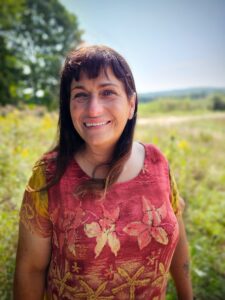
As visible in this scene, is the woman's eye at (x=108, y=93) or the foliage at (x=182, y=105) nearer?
the woman's eye at (x=108, y=93)

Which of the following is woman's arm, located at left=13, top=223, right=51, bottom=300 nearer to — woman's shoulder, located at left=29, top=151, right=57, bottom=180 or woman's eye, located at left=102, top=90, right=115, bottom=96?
woman's shoulder, located at left=29, top=151, right=57, bottom=180

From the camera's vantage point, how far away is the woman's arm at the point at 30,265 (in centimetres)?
115

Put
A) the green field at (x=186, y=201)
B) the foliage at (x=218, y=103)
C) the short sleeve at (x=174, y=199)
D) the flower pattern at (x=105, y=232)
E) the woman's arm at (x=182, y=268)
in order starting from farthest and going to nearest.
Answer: the foliage at (x=218, y=103) → the green field at (x=186, y=201) → the woman's arm at (x=182, y=268) → the short sleeve at (x=174, y=199) → the flower pattern at (x=105, y=232)

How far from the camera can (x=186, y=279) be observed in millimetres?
1514

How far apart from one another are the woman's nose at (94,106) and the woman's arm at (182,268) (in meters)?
0.81

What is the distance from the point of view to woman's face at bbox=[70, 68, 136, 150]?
112 centimetres

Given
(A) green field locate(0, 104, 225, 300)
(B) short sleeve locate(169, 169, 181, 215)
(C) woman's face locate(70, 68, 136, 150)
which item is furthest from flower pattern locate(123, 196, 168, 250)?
(A) green field locate(0, 104, 225, 300)

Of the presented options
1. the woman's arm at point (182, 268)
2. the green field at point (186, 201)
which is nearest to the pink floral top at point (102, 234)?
the woman's arm at point (182, 268)

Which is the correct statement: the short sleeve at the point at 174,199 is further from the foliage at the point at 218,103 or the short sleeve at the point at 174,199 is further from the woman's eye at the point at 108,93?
the foliage at the point at 218,103

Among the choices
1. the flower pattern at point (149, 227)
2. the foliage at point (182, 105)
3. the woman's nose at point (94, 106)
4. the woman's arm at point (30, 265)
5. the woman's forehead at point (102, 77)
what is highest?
the woman's forehead at point (102, 77)

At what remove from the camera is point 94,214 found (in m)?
1.10

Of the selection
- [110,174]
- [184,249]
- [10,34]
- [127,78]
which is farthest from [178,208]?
[10,34]

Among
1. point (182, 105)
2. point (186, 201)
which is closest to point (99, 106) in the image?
point (186, 201)

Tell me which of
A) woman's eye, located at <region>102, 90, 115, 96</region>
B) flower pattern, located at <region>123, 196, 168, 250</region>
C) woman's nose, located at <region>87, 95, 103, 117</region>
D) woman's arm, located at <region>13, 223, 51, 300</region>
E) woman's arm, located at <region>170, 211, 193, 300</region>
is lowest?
woman's arm, located at <region>170, 211, 193, 300</region>
